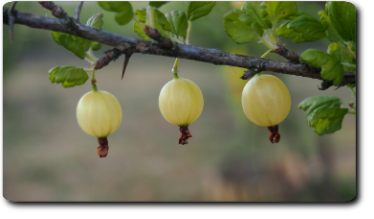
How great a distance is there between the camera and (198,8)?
1.31 feet

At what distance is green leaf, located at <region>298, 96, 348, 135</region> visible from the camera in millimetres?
510

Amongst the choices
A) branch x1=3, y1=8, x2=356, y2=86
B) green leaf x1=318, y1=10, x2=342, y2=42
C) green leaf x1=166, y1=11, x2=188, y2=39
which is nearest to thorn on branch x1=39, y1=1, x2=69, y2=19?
branch x1=3, y1=8, x2=356, y2=86

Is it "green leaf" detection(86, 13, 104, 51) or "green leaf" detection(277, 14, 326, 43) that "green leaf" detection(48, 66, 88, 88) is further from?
"green leaf" detection(277, 14, 326, 43)

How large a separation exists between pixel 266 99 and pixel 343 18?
0.50 ft

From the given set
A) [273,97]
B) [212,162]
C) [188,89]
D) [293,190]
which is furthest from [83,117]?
[212,162]

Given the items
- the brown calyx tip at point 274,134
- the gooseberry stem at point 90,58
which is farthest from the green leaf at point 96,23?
the brown calyx tip at point 274,134

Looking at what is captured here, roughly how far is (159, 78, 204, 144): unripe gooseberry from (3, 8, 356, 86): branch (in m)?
0.05

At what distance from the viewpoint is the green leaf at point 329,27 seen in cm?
47

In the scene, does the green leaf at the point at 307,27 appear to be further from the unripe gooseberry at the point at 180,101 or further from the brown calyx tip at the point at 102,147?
the brown calyx tip at the point at 102,147

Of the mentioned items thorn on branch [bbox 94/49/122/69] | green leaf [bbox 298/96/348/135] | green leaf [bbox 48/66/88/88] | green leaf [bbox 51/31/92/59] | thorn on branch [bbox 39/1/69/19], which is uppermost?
A: thorn on branch [bbox 39/1/69/19]

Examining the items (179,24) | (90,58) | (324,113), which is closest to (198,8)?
(179,24)

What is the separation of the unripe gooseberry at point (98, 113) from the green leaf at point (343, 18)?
311 mm

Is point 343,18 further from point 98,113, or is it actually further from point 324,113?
point 98,113

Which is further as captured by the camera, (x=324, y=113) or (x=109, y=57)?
(x=324, y=113)
